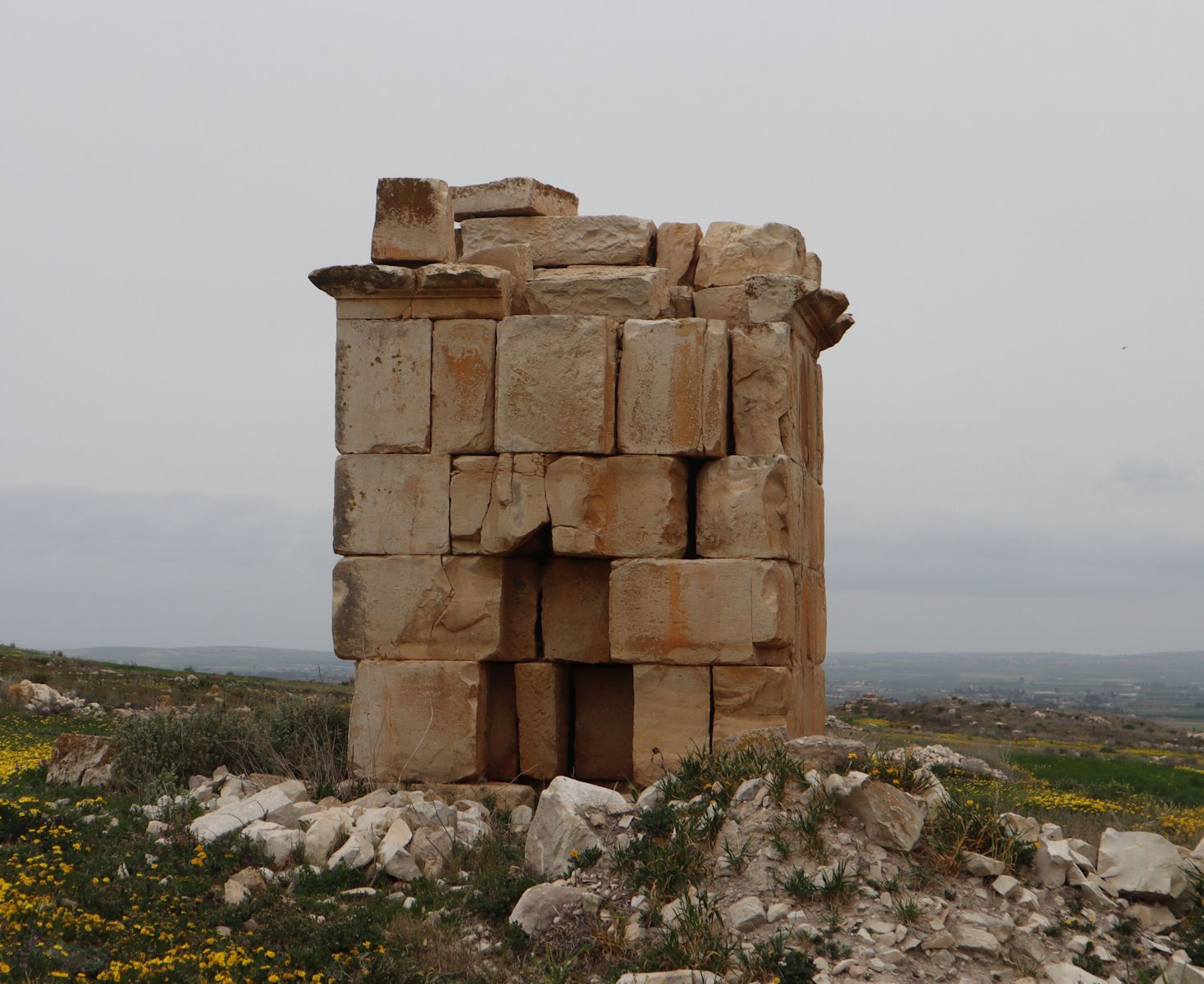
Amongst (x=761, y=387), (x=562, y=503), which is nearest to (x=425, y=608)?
(x=562, y=503)

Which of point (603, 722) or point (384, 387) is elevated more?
point (384, 387)

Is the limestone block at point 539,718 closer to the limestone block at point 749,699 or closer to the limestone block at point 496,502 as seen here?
the limestone block at point 496,502

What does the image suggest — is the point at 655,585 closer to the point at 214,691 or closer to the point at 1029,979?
the point at 1029,979

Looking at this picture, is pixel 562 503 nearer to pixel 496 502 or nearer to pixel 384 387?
pixel 496 502

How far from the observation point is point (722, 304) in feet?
30.1

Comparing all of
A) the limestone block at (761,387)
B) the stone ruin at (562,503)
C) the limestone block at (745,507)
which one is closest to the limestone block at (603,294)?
the stone ruin at (562,503)

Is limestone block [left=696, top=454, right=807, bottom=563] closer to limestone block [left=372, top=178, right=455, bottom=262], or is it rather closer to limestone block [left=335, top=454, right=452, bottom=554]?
limestone block [left=335, top=454, right=452, bottom=554]

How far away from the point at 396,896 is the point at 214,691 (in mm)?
11134

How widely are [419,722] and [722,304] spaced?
3.60m

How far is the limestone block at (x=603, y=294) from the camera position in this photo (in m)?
8.85

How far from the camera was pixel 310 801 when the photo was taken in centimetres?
826

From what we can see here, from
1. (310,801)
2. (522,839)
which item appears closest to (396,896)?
(522,839)

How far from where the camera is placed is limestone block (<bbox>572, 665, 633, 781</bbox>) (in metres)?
9.13

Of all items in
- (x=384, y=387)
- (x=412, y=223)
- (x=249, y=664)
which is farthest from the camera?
(x=249, y=664)
